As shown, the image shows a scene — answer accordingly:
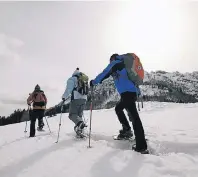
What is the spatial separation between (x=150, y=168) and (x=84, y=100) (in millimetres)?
4985

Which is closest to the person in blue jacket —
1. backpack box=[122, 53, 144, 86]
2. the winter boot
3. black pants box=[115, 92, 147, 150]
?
black pants box=[115, 92, 147, 150]

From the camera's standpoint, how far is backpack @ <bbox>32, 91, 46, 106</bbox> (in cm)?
1352

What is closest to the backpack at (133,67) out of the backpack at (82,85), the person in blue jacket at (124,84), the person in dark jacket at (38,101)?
the person in blue jacket at (124,84)

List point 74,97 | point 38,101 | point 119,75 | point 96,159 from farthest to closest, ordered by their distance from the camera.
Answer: point 38,101, point 74,97, point 119,75, point 96,159

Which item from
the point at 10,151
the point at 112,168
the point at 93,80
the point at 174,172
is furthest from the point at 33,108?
the point at 174,172

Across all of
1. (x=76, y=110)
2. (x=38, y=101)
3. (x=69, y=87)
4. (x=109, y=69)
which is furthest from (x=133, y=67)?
(x=38, y=101)

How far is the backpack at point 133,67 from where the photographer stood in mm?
7172

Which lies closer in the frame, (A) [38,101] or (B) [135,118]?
(B) [135,118]

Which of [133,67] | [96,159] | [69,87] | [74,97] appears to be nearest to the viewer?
[96,159]

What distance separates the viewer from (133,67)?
7.18 meters

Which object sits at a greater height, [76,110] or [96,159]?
[76,110]

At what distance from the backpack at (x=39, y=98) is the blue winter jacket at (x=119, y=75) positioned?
6905mm

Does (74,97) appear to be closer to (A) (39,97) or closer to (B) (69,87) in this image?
(B) (69,87)

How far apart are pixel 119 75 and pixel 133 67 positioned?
46 centimetres
